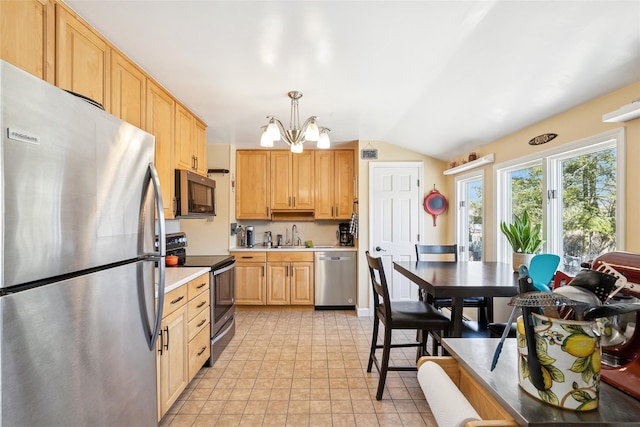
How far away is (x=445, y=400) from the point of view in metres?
0.65

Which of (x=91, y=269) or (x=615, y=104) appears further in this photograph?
(x=615, y=104)

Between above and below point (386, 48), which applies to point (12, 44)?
below

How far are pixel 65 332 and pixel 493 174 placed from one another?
3.44 m

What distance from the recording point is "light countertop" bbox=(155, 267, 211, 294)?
1.88 m

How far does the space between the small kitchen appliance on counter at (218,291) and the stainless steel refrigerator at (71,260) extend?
50.6 inches

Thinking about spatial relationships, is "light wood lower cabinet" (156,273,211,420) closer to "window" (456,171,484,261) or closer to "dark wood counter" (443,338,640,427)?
"dark wood counter" (443,338,640,427)

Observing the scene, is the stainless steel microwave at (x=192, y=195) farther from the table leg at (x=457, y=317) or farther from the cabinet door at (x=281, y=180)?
the table leg at (x=457, y=317)

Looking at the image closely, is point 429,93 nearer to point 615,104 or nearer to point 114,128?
point 615,104

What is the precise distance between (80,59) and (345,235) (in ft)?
11.7

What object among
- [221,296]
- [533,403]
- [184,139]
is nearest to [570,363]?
[533,403]

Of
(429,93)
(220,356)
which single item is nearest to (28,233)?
(220,356)

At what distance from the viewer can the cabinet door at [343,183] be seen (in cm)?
442

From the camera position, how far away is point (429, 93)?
2.49m

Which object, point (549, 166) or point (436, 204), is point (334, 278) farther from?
point (549, 166)
